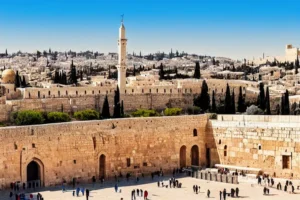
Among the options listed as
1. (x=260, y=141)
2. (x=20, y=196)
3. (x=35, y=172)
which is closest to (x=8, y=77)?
(x=35, y=172)

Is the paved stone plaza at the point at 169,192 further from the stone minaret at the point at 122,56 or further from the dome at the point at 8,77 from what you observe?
the dome at the point at 8,77

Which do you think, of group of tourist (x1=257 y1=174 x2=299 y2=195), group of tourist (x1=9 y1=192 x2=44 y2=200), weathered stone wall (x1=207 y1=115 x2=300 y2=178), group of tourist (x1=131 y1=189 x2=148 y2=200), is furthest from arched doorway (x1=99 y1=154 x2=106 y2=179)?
group of tourist (x1=257 y1=174 x2=299 y2=195)

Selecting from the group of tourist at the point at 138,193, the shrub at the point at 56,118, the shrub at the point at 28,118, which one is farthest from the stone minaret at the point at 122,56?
the group of tourist at the point at 138,193

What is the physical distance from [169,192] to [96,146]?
12.1 feet

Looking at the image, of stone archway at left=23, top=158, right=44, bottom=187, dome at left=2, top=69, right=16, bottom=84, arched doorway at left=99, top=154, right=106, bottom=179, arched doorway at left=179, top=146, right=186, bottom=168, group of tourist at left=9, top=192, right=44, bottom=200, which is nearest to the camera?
group of tourist at left=9, top=192, right=44, bottom=200

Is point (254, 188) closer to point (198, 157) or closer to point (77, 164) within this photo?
point (198, 157)

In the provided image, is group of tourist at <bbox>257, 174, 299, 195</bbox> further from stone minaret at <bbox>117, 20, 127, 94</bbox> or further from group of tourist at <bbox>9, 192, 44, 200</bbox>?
stone minaret at <bbox>117, 20, 127, 94</bbox>

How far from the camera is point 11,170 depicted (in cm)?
1900

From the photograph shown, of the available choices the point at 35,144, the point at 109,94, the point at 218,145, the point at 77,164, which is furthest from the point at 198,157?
the point at 109,94

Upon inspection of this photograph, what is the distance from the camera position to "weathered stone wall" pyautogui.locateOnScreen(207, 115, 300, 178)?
20703mm

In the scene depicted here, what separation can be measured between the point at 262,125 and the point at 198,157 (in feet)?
12.7

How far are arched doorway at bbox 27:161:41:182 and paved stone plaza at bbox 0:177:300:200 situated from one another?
0.81 metres

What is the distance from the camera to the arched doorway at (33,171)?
779 inches

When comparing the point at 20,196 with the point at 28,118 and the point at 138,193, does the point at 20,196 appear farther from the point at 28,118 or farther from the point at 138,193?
the point at 28,118
